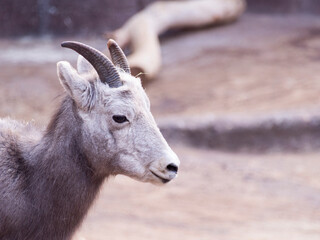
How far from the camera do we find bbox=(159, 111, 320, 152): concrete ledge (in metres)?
10.5

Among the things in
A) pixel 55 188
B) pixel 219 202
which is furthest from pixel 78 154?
pixel 219 202

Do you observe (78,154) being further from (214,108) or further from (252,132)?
(214,108)

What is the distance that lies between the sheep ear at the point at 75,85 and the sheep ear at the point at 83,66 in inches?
20.0

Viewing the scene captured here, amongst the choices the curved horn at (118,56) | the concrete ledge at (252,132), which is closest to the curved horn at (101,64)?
the curved horn at (118,56)

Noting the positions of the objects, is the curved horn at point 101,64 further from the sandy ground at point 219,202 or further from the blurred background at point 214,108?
the sandy ground at point 219,202

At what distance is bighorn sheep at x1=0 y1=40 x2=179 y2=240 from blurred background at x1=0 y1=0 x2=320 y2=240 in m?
0.54

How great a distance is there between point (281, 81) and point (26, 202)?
867cm

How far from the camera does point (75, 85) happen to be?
493 centimetres

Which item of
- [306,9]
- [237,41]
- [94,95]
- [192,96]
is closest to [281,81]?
[192,96]

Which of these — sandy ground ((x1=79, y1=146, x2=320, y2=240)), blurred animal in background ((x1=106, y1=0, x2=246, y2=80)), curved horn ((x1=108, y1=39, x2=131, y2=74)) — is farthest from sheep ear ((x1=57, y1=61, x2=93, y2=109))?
blurred animal in background ((x1=106, y1=0, x2=246, y2=80))

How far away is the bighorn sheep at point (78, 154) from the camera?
16.1ft

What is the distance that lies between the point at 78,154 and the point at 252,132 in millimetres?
5900

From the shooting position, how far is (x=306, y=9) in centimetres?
1816

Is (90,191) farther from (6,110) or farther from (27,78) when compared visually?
(27,78)
